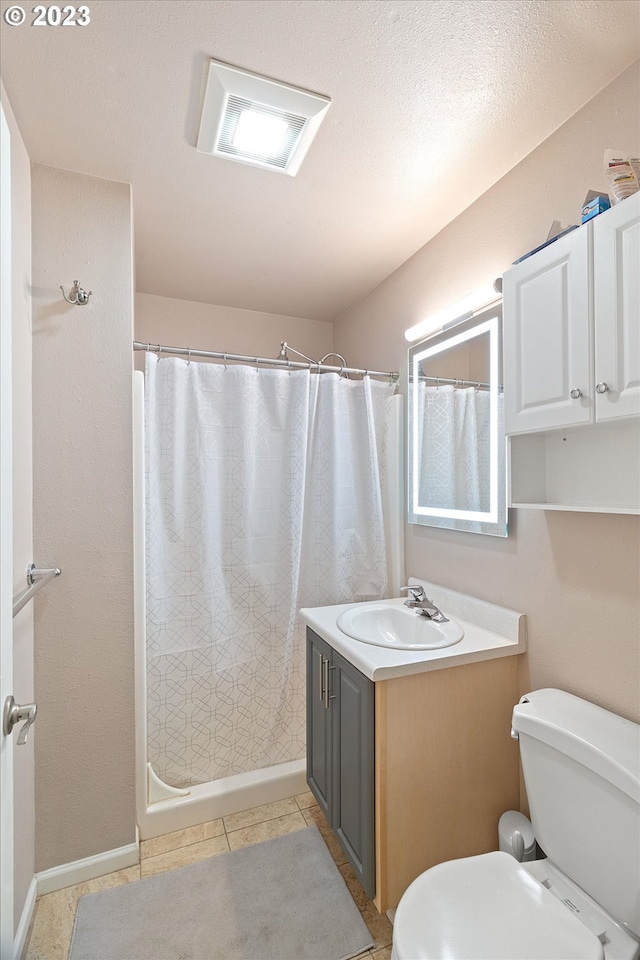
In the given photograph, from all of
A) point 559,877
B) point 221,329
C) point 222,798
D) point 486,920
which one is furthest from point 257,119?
point 222,798

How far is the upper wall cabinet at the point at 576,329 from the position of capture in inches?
41.1

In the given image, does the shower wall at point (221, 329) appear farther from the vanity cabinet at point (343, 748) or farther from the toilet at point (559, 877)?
the toilet at point (559, 877)

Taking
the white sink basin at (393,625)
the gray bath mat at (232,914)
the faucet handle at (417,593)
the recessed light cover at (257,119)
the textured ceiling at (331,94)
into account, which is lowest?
the gray bath mat at (232,914)

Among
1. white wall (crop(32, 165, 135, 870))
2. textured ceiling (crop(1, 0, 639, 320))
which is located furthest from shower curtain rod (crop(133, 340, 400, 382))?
textured ceiling (crop(1, 0, 639, 320))

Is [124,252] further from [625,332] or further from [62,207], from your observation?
[625,332]

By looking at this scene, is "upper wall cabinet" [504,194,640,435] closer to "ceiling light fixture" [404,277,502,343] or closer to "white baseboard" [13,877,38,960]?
"ceiling light fixture" [404,277,502,343]

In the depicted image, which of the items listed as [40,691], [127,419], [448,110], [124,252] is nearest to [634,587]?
[448,110]

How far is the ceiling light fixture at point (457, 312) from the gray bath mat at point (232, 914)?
2.10 metres

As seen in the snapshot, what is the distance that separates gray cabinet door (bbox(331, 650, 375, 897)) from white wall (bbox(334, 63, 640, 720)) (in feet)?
1.87

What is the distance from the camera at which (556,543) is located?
141 cm

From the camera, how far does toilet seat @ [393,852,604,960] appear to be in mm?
908

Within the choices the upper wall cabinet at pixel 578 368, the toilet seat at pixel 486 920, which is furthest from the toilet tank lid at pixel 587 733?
the upper wall cabinet at pixel 578 368

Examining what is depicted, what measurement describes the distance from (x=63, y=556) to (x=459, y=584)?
4.87ft

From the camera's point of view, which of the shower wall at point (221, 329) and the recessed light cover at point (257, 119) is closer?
the recessed light cover at point (257, 119)
